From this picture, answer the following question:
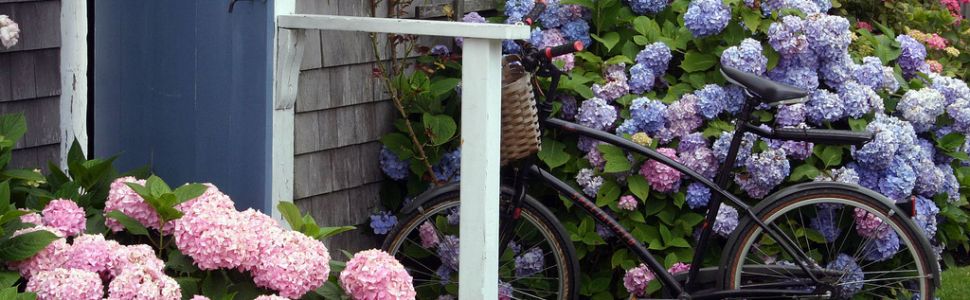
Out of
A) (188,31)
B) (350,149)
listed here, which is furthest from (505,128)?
(188,31)

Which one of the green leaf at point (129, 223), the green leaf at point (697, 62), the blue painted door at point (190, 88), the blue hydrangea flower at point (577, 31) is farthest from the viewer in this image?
the blue hydrangea flower at point (577, 31)

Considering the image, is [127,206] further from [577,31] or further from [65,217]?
[577,31]

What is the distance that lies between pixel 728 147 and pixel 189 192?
2.06 m

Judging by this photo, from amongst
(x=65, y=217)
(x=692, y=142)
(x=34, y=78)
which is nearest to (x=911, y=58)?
(x=692, y=142)

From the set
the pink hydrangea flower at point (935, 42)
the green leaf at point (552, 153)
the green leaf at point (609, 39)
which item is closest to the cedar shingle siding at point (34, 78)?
the green leaf at point (552, 153)

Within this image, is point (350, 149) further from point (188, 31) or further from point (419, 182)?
point (188, 31)

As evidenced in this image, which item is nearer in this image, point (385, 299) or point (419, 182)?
point (385, 299)

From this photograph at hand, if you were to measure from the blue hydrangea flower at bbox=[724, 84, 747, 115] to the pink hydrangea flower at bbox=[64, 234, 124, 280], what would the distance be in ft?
8.03

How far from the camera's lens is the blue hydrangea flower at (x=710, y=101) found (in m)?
4.59

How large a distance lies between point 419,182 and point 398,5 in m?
0.61

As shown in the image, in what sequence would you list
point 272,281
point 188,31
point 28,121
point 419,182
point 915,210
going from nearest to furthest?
point 272,281
point 28,121
point 188,31
point 915,210
point 419,182

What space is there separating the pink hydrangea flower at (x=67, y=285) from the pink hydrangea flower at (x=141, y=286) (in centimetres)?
3

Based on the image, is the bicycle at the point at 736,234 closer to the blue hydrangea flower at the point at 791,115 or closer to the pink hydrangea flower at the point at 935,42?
the blue hydrangea flower at the point at 791,115

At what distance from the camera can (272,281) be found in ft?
9.58
